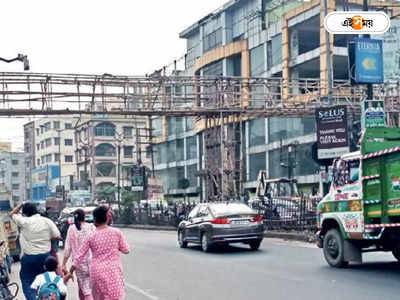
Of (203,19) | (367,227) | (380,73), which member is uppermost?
(203,19)

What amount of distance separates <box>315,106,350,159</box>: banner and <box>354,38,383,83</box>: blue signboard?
173cm

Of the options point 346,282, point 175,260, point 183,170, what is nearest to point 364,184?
point 346,282

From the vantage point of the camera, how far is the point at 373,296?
1033cm

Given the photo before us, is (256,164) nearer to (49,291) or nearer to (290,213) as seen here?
(290,213)

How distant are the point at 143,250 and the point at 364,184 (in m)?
10.8

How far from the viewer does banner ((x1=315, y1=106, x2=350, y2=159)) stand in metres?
21.1

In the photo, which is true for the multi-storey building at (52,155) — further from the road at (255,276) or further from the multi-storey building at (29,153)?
the road at (255,276)

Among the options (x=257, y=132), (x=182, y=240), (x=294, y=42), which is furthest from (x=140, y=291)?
(x=257, y=132)

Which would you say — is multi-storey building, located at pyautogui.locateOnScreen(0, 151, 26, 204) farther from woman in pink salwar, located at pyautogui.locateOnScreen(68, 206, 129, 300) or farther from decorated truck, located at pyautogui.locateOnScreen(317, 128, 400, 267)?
woman in pink salwar, located at pyautogui.locateOnScreen(68, 206, 129, 300)

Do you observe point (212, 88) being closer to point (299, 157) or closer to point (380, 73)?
point (380, 73)

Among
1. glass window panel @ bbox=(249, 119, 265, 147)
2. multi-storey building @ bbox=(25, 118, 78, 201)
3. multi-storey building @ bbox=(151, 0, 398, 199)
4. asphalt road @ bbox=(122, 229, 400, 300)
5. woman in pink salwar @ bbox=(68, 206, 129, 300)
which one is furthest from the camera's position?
multi-storey building @ bbox=(25, 118, 78, 201)

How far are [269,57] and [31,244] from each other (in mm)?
47775

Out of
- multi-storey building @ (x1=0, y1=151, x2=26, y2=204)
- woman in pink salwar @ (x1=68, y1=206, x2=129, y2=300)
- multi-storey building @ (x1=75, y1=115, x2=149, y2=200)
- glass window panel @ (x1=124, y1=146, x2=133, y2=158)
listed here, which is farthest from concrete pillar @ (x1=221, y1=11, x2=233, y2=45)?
multi-storey building @ (x1=0, y1=151, x2=26, y2=204)

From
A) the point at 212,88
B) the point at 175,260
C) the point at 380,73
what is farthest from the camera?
the point at 212,88
